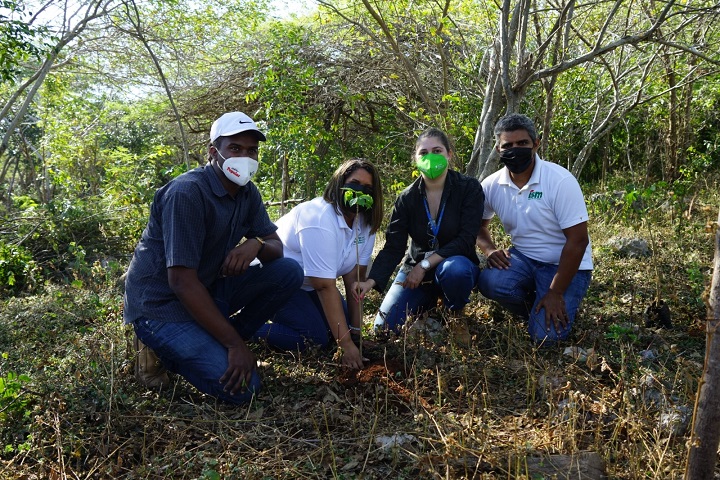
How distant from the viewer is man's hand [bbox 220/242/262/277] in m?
3.60

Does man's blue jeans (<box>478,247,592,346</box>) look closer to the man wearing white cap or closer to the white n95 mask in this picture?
the man wearing white cap

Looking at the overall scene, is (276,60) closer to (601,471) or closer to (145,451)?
(145,451)

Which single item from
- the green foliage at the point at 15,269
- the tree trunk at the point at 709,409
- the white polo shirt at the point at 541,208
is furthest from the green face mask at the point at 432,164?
the green foliage at the point at 15,269

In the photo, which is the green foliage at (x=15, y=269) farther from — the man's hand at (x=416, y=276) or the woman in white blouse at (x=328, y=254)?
the man's hand at (x=416, y=276)

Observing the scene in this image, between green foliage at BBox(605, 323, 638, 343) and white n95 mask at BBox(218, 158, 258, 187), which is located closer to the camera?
white n95 mask at BBox(218, 158, 258, 187)

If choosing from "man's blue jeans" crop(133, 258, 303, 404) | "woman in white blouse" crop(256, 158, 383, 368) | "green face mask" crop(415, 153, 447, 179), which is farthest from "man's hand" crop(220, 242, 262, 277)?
"green face mask" crop(415, 153, 447, 179)

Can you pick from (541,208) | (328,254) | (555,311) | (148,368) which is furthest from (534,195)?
(148,368)

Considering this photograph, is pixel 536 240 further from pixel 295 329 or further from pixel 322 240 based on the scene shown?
pixel 295 329

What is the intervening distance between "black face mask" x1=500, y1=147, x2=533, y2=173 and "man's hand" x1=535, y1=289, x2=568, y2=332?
852 millimetres

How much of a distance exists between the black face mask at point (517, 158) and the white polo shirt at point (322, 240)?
1027mm

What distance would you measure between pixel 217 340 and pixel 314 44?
6066 millimetres

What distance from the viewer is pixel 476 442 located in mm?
2732

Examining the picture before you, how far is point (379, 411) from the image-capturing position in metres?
3.08

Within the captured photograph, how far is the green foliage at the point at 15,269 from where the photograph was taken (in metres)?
6.16
